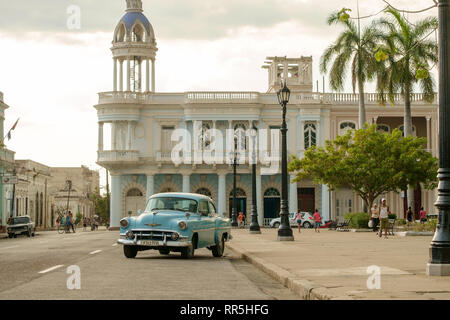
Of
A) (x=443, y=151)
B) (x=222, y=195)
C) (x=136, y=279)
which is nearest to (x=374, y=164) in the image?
(x=222, y=195)

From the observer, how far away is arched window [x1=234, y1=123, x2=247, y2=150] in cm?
7175

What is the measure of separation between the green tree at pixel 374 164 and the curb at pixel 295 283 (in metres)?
30.9

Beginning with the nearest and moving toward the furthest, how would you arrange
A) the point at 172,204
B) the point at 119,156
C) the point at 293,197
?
the point at 172,204, the point at 293,197, the point at 119,156

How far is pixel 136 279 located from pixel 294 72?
64961mm

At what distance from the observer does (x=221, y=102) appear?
234 feet

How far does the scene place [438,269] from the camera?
43.9 ft

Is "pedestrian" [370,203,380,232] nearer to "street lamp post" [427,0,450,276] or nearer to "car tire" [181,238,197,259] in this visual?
"car tire" [181,238,197,259]

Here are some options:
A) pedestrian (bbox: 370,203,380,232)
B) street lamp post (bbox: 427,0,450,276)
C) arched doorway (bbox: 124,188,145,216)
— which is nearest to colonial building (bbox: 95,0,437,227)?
arched doorway (bbox: 124,188,145,216)

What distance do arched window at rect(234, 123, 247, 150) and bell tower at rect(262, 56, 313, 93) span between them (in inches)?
210

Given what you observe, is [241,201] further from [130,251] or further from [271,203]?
[130,251]

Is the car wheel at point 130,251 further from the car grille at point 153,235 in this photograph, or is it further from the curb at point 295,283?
the curb at point 295,283

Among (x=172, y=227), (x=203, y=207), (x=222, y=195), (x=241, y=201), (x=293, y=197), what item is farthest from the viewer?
(x=241, y=201)

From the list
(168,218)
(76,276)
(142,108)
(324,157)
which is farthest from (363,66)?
(76,276)
